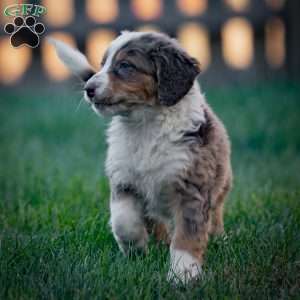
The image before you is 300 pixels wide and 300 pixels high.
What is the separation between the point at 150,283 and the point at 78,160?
4.86 meters

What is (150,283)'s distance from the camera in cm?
351

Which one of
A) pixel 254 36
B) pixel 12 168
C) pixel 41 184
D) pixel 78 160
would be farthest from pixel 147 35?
pixel 254 36

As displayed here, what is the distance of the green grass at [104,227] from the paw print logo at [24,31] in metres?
1.16

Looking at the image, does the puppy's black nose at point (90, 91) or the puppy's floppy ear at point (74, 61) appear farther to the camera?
the puppy's floppy ear at point (74, 61)

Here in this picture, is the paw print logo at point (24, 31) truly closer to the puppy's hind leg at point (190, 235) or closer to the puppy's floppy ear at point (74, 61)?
the puppy's floppy ear at point (74, 61)

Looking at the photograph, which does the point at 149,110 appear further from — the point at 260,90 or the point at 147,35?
the point at 260,90

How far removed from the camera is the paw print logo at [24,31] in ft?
15.0

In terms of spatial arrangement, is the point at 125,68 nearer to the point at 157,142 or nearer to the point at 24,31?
the point at 157,142

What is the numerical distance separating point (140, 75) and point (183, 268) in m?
1.20

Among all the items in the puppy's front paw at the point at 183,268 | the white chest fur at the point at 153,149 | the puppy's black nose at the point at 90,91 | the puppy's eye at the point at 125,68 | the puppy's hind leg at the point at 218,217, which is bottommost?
the puppy's hind leg at the point at 218,217

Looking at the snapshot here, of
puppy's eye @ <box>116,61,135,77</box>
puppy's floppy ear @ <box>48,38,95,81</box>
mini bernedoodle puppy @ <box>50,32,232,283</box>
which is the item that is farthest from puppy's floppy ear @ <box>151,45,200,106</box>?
puppy's floppy ear @ <box>48,38,95,81</box>

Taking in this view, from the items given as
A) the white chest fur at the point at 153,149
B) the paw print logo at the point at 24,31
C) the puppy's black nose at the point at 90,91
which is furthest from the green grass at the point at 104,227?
the paw print logo at the point at 24,31

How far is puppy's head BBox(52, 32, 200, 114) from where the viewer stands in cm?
422

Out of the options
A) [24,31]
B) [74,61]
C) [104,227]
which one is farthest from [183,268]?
[24,31]
